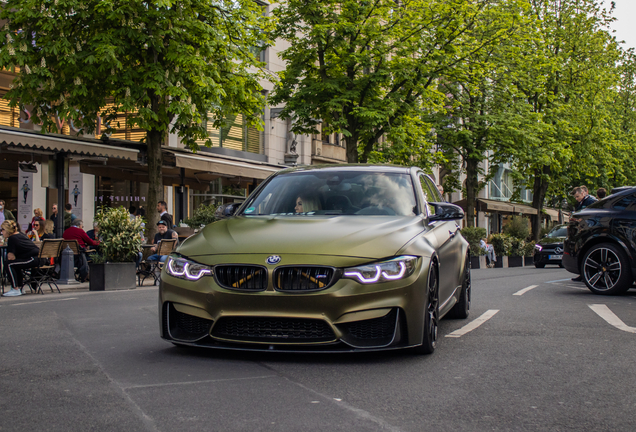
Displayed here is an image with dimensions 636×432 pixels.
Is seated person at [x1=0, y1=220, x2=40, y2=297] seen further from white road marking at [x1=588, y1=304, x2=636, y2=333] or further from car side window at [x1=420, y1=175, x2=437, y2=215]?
white road marking at [x1=588, y1=304, x2=636, y2=333]

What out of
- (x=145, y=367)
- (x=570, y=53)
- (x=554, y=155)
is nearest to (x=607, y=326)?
(x=145, y=367)

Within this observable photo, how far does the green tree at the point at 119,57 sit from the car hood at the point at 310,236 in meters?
10.8

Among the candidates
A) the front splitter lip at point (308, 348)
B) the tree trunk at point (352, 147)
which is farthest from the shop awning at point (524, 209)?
the front splitter lip at point (308, 348)

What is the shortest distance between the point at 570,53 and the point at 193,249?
3770 centimetres

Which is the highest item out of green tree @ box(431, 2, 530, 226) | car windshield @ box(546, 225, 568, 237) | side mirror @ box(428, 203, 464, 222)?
green tree @ box(431, 2, 530, 226)

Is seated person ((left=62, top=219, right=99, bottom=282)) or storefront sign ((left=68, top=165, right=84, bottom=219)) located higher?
storefront sign ((left=68, top=165, right=84, bottom=219))

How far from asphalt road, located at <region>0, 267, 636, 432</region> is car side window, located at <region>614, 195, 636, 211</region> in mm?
4148

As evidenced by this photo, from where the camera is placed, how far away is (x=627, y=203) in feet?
36.3

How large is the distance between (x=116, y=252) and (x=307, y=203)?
9137mm

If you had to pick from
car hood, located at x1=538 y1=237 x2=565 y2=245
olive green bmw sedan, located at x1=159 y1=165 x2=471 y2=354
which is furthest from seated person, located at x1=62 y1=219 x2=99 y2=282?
car hood, located at x1=538 y1=237 x2=565 y2=245

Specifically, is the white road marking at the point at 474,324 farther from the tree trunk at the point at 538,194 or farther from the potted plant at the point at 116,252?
Answer: the tree trunk at the point at 538,194

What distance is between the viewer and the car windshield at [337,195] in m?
6.27

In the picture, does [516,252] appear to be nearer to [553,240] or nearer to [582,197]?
[553,240]

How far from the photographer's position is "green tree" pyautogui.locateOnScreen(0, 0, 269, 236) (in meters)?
15.6
